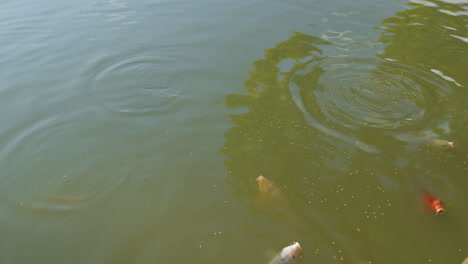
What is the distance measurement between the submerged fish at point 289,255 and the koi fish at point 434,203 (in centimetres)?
186

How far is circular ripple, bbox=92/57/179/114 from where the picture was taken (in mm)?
6367

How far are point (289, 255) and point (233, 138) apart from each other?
2.24 metres

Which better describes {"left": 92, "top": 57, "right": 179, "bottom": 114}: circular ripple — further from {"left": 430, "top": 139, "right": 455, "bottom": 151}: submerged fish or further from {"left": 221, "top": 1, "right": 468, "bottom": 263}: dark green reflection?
{"left": 430, "top": 139, "right": 455, "bottom": 151}: submerged fish

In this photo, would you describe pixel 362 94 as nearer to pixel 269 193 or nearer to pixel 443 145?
pixel 443 145

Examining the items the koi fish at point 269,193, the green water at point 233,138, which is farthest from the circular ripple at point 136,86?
the koi fish at point 269,193

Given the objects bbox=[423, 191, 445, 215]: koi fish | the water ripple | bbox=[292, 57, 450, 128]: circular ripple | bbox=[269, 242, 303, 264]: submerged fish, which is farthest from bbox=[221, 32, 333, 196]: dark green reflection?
bbox=[423, 191, 445, 215]: koi fish

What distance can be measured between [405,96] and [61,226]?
19.6 ft

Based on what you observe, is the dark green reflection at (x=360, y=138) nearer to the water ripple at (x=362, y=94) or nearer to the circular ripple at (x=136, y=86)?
the water ripple at (x=362, y=94)

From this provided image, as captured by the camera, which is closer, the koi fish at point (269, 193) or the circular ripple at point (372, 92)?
the koi fish at point (269, 193)

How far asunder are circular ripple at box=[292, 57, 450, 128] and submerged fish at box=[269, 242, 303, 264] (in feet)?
8.26

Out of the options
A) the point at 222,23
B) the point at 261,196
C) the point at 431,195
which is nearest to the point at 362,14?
the point at 222,23

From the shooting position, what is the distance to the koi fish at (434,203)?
14.6ft

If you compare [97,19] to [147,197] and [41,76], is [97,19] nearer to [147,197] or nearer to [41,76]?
[41,76]

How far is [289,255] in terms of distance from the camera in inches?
158
